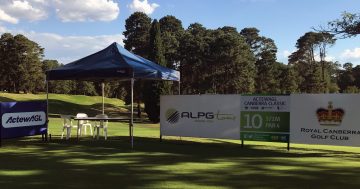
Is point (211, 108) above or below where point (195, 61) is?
below

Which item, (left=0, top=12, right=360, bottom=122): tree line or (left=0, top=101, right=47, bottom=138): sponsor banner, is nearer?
(left=0, top=101, right=47, bottom=138): sponsor banner

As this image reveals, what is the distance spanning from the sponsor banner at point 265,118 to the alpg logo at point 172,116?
259 centimetres

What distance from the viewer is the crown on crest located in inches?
545

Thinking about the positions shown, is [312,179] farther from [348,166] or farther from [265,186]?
[348,166]

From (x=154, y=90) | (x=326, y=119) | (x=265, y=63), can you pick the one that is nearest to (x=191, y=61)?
(x=154, y=90)

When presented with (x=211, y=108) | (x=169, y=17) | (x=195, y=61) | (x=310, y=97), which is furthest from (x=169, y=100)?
(x=169, y=17)

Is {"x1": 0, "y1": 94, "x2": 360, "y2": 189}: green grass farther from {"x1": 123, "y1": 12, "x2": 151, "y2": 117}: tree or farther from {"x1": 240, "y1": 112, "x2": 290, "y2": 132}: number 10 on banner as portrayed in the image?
{"x1": 123, "y1": 12, "x2": 151, "y2": 117}: tree

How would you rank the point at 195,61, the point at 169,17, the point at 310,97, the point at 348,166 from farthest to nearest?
the point at 169,17
the point at 195,61
the point at 310,97
the point at 348,166

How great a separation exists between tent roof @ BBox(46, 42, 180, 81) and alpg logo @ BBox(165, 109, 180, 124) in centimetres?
123

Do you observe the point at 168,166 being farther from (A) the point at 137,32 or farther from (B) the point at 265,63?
(B) the point at 265,63

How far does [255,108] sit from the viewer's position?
15.2 meters

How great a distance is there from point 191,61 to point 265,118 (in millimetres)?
36006

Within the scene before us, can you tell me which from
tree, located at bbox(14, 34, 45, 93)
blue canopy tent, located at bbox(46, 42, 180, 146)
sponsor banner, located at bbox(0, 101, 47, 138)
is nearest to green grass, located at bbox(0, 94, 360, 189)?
sponsor banner, located at bbox(0, 101, 47, 138)

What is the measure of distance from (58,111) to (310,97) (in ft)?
134
